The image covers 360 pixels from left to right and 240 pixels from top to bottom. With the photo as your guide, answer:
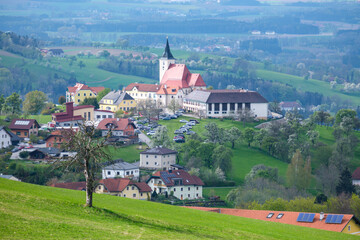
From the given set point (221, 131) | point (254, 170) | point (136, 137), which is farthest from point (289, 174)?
point (136, 137)

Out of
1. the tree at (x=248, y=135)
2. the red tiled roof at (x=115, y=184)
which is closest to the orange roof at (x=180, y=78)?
the tree at (x=248, y=135)

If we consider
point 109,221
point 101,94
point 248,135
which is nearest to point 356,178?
point 248,135

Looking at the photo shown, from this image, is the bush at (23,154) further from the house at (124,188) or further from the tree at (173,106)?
the tree at (173,106)

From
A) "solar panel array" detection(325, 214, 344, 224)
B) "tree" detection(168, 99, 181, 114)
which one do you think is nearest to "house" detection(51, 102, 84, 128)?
A: "tree" detection(168, 99, 181, 114)

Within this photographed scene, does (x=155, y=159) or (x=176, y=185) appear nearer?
(x=176, y=185)

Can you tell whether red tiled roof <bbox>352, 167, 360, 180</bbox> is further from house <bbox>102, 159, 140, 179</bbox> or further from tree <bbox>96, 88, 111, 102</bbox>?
tree <bbox>96, 88, 111, 102</bbox>

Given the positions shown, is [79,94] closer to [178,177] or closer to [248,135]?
[248,135]
